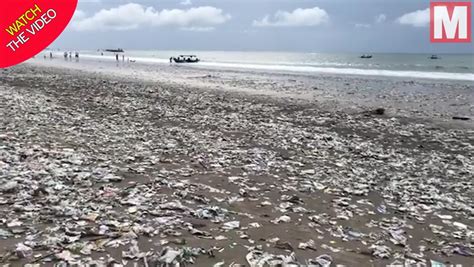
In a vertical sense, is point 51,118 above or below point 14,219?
above

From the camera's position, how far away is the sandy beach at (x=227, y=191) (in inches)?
204

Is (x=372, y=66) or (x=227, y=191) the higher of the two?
(x=372, y=66)

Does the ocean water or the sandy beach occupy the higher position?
the ocean water

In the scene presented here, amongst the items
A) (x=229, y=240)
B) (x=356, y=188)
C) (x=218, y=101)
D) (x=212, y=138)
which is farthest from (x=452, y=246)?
(x=218, y=101)

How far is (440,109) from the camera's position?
20.6 metres

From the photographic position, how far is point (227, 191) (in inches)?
296

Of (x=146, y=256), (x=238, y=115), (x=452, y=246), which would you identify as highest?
(x=238, y=115)

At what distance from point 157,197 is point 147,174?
142 cm

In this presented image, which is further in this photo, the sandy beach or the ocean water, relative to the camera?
the ocean water

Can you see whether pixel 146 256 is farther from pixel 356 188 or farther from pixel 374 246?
pixel 356 188

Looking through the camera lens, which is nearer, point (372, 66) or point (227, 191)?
point (227, 191)

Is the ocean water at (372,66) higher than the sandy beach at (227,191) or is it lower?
higher

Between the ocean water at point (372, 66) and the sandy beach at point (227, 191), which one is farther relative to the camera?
the ocean water at point (372, 66)

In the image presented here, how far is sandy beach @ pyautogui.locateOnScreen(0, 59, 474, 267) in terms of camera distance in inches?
204
